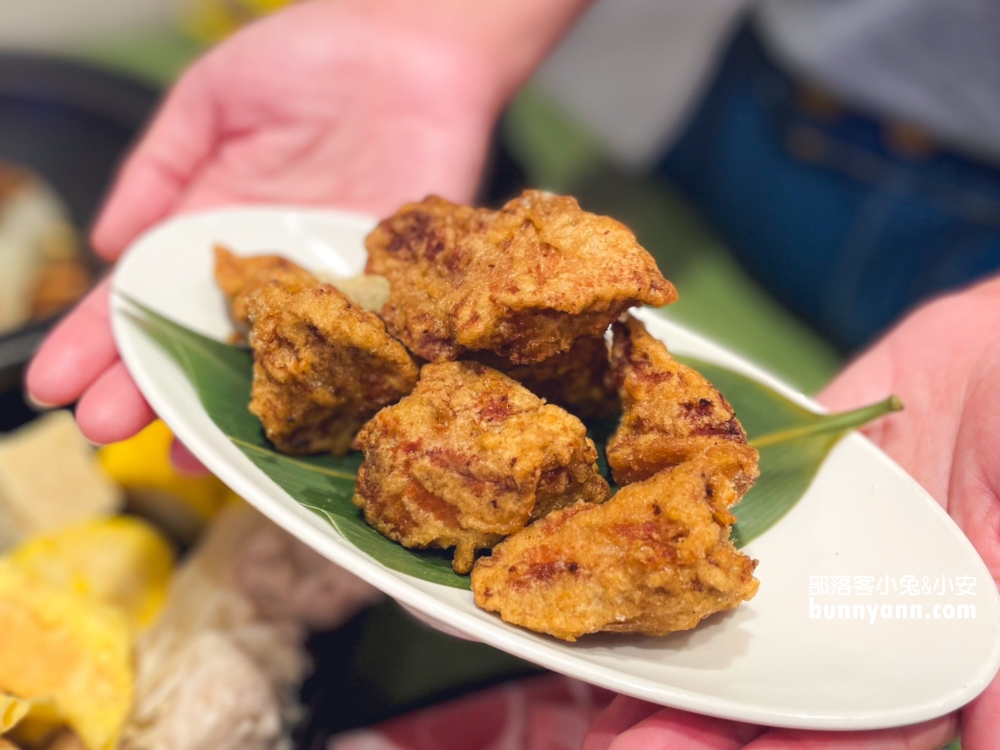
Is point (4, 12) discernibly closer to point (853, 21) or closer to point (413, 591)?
point (853, 21)

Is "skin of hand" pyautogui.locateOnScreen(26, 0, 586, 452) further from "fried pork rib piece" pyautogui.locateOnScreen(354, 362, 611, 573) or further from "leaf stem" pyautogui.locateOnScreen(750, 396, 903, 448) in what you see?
"leaf stem" pyautogui.locateOnScreen(750, 396, 903, 448)

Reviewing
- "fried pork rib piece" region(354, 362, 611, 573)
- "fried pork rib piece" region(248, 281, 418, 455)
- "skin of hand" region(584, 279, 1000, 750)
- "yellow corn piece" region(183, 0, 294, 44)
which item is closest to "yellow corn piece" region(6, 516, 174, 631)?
"fried pork rib piece" region(248, 281, 418, 455)

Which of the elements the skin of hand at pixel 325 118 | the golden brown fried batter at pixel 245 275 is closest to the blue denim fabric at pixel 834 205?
the skin of hand at pixel 325 118

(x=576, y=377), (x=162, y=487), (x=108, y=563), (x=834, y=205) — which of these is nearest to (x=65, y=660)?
(x=108, y=563)

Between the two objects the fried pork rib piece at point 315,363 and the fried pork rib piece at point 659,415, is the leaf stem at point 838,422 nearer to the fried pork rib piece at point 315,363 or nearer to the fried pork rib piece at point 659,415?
the fried pork rib piece at point 659,415

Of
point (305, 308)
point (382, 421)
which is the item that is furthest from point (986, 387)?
point (305, 308)

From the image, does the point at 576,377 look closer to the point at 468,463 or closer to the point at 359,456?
the point at 468,463
